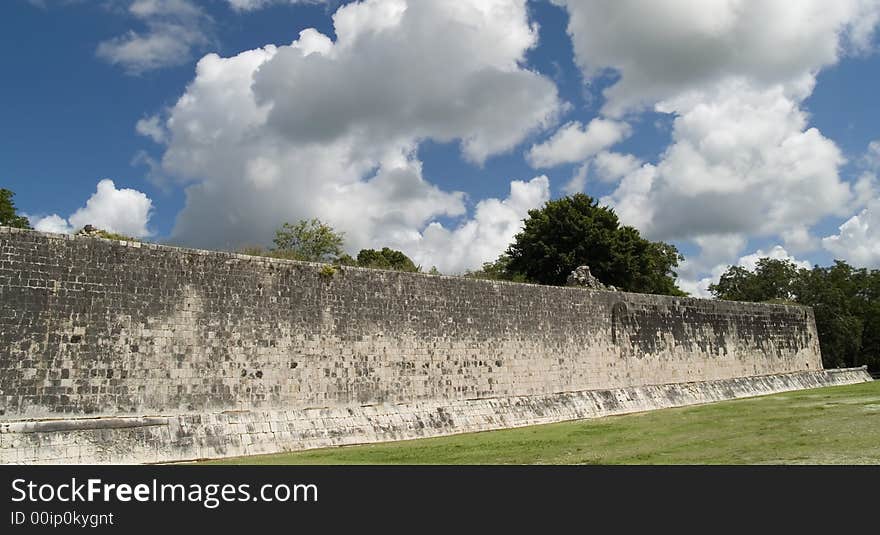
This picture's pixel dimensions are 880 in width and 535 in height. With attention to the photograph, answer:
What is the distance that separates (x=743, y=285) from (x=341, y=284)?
4280cm

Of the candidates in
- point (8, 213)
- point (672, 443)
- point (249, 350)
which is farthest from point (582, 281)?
point (8, 213)

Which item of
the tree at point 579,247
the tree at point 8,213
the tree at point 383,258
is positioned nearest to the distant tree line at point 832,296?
the tree at point 579,247

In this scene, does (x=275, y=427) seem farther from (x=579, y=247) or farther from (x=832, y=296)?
(x=832, y=296)

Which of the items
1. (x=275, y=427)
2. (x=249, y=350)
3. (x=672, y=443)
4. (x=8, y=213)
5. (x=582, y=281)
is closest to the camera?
(x=672, y=443)

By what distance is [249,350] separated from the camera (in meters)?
12.9

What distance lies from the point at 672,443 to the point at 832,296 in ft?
127

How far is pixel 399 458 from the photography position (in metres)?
10.9

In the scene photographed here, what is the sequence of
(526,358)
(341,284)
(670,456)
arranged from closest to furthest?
(670,456), (341,284), (526,358)

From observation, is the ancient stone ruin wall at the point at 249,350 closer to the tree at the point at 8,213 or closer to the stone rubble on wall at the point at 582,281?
A: the stone rubble on wall at the point at 582,281

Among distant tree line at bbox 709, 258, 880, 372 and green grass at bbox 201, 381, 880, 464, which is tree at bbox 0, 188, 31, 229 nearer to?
green grass at bbox 201, 381, 880, 464

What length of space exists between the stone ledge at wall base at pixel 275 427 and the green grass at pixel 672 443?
472mm

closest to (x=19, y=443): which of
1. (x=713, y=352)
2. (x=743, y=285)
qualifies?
(x=713, y=352)

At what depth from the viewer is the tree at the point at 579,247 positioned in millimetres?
34000
